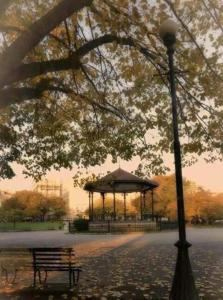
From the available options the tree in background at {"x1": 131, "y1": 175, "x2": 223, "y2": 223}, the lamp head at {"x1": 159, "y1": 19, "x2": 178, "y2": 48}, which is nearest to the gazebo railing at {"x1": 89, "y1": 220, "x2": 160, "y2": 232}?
the tree in background at {"x1": 131, "y1": 175, "x2": 223, "y2": 223}

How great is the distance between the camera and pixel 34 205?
107188mm

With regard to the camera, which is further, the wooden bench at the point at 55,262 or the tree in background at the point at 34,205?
the tree in background at the point at 34,205

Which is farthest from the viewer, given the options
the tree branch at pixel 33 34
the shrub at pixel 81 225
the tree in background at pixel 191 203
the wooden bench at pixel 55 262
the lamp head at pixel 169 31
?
the tree in background at pixel 191 203

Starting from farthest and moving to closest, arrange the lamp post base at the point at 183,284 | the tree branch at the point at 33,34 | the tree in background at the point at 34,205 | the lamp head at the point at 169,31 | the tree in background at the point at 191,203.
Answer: the tree in background at the point at 34,205
the tree in background at the point at 191,203
the tree branch at the point at 33,34
the lamp head at the point at 169,31
the lamp post base at the point at 183,284

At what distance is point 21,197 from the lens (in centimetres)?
11150

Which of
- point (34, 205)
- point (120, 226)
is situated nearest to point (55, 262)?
point (120, 226)

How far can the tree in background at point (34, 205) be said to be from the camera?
10675 cm

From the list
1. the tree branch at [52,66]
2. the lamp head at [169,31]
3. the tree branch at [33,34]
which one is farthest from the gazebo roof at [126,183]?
the lamp head at [169,31]

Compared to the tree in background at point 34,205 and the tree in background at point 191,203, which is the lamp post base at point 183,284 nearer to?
the tree in background at point 191,203

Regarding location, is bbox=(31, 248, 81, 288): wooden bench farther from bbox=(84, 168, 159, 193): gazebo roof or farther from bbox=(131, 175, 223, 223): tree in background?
bbox=(131, 175, 223, 223): tree in background

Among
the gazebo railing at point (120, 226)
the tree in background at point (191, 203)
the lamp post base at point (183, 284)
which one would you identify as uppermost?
the tree in background at point (191, 203)

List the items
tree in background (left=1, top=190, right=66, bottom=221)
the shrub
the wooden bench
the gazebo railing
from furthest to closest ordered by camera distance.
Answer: tree in background (left=1, top=190, right=66, bottom=221), the shrub, the gazebo railing, the wooden bench

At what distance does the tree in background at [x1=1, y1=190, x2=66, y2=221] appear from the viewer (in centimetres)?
10675

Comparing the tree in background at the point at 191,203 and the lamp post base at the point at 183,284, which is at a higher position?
the tree in background at the point at 191,203
